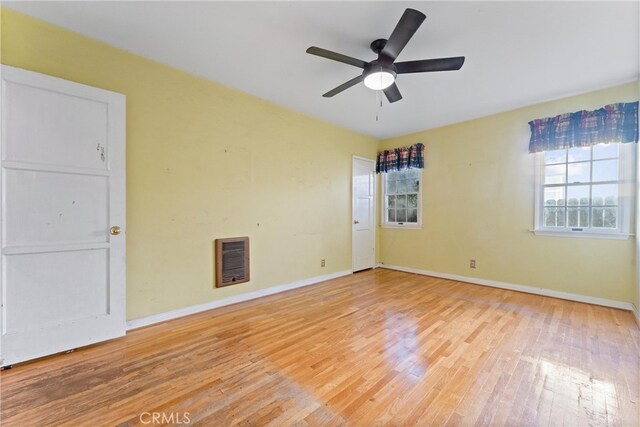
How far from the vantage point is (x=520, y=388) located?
1.66 meters

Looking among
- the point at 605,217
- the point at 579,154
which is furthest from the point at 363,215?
the point at 605,217

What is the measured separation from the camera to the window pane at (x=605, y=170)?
3033 mm

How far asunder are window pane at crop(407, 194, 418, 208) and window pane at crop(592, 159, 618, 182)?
2278 mm

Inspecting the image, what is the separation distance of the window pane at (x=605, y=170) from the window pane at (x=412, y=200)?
228 centimetres

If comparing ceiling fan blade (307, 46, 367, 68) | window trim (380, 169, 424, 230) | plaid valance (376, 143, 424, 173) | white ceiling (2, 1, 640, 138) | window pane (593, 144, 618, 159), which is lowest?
window trim (380, 169, 424, 230)

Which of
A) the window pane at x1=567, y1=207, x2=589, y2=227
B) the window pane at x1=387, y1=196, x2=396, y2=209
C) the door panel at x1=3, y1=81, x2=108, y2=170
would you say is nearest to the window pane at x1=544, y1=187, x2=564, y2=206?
the window pane at x1=567, y1=207, x2=589, y2=227

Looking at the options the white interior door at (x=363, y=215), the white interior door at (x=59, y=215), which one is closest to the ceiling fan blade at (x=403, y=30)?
the white interior door at (x=59, y=215)

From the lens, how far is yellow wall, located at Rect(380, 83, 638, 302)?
309cm

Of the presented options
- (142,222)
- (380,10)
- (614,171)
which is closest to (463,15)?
(380,10)

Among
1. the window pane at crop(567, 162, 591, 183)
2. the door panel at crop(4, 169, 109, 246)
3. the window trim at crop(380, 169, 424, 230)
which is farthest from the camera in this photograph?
the window trim at crop(380, 169, 424, 230)

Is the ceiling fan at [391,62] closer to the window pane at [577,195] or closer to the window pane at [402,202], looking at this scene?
the window pane at [577,195]

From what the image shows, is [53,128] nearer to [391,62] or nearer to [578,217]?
[391,62]

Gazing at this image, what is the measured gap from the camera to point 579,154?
10.7 feet

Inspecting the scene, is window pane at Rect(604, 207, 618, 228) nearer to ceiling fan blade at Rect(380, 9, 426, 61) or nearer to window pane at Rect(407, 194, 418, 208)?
window pane at Rect(407, 194, 418, 208)
